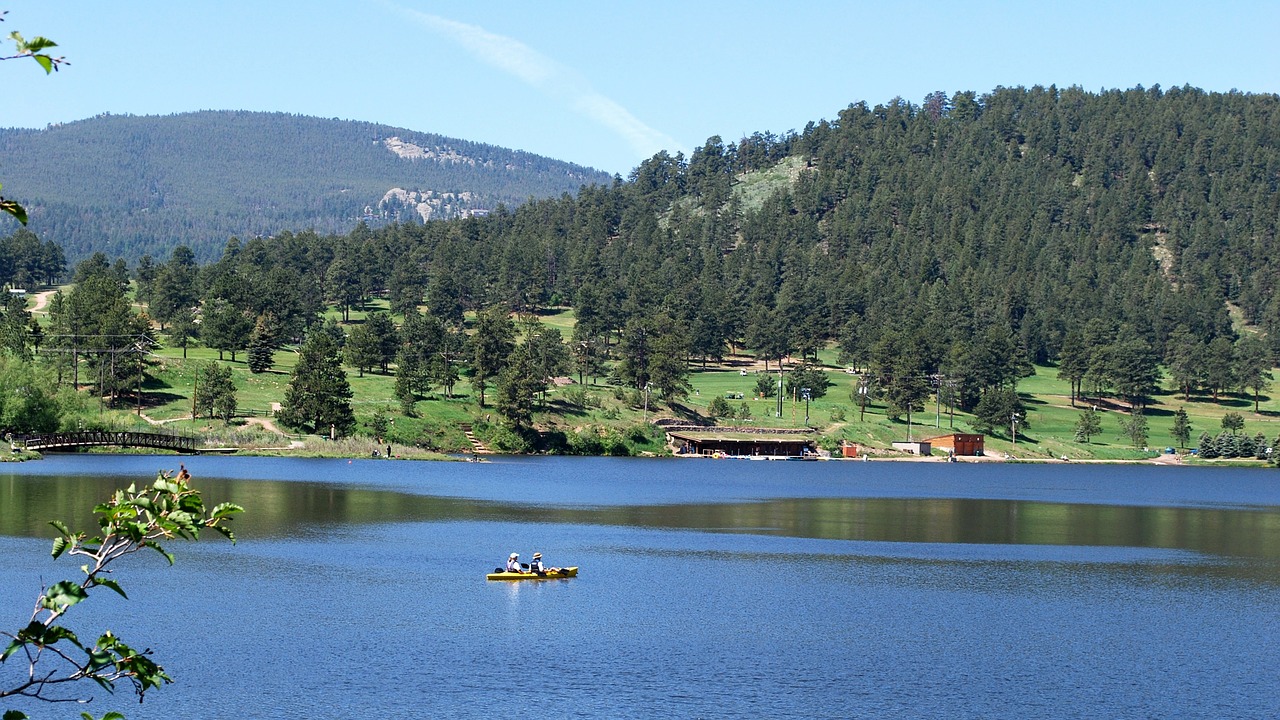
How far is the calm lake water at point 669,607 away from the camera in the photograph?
4566cm

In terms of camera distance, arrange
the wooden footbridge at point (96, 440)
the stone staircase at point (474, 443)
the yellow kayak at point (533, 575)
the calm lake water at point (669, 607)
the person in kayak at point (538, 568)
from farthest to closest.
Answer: the stone staircase at point (474, 443), the wooden footbridge at point (96, 440), the person in kayak at point (538, 568), the yellow kayak at point (533, 575), the calm lake water at point (669, 607)

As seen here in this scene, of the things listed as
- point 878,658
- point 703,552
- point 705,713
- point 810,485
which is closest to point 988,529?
point 703,552

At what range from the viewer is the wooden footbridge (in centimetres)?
13750

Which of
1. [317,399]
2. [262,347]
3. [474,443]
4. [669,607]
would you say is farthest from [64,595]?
[262,347]

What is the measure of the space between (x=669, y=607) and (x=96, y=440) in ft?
319

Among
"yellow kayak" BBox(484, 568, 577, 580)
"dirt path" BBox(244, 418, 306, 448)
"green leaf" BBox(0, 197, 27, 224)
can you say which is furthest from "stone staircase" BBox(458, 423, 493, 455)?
"green leaf" BBox(0, 197, 27, 224)

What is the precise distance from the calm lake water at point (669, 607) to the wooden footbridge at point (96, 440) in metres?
19.4

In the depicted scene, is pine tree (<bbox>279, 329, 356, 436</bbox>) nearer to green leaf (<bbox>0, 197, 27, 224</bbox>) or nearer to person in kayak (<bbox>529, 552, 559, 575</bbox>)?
person in kayak (<bbox>529, 552, 559, 575</bbox>)

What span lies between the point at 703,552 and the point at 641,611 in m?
21.6

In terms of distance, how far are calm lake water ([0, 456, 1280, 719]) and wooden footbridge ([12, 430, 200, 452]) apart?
1945 cm

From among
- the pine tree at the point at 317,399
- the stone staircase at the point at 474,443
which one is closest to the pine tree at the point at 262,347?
the pine tree at the point at 317,399

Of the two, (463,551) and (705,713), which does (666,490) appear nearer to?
(463,551)

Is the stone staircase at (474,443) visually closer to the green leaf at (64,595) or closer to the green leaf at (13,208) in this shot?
the green leaf at (64,595)

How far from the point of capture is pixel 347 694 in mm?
43875
